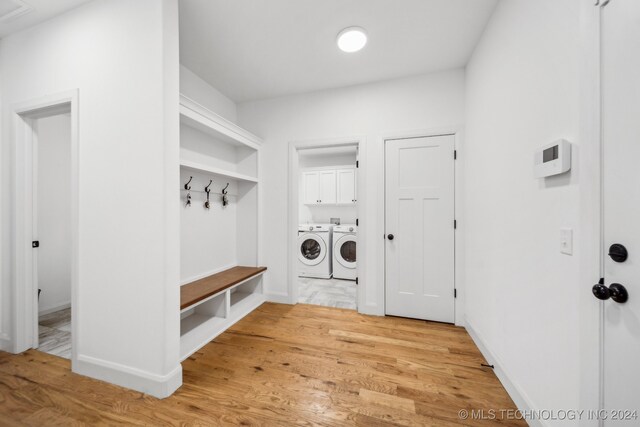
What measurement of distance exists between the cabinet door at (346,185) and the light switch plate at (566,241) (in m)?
3.60

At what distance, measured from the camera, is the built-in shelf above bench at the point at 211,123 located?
6.25ft

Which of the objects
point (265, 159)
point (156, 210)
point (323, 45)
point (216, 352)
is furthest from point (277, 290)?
point (323, 45)

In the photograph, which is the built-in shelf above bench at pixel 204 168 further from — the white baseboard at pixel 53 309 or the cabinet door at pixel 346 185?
the white baseboard at pixel 53 309

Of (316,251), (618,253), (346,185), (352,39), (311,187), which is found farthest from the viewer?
(311,187)

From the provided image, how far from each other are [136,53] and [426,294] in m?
3.20

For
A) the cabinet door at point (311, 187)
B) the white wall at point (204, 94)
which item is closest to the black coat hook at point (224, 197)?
the white wall at point (204, 94)

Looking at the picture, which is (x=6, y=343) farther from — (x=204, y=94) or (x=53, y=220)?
(x=204, y=94)

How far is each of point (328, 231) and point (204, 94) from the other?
8.94 ft

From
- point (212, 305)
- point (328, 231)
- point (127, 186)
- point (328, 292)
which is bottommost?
point (328, 292)

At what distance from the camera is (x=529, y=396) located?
1272mm

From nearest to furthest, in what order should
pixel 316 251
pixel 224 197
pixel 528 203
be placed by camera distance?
pixel 528 203
pixel 224 197
pixel 316 251

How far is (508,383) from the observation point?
1.48 metres

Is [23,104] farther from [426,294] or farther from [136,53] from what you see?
[426,294]

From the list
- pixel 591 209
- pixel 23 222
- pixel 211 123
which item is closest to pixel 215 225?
pixel 211 123
